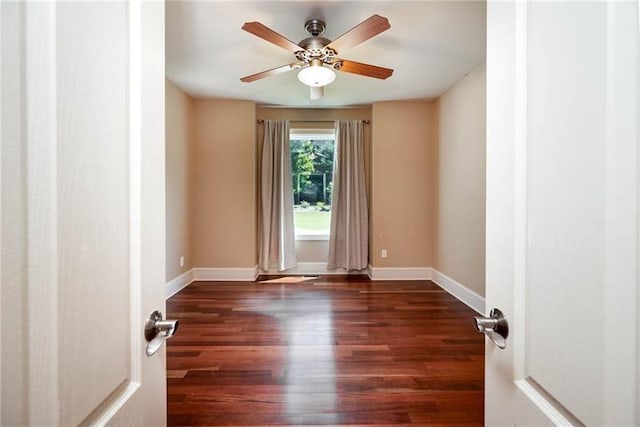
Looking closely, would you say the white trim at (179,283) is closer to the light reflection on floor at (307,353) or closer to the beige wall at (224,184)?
the beige wall at (224,184)

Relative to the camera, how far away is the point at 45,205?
0.37 meters

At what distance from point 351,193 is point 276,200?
3.75 feet

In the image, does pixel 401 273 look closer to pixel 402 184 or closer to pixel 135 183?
pixel 402 184

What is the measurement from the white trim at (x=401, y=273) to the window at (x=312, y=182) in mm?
1030

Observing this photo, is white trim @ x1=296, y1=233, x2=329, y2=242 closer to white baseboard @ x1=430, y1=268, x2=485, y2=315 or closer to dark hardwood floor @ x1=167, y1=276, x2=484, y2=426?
dark hardwood floor @ x1=167, y1=276, x2=484, y2=426

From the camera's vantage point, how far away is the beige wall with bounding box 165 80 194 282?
10.7 ft

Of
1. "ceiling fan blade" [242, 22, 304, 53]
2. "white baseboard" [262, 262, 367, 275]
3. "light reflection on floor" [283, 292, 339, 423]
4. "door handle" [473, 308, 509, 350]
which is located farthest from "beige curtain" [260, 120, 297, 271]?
"door handle" [473, 308, 509, 350]

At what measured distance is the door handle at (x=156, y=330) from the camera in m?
0.62

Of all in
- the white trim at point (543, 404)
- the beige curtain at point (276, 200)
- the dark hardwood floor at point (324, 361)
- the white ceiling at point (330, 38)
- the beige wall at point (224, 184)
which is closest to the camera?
the white trim at point (543, 404)

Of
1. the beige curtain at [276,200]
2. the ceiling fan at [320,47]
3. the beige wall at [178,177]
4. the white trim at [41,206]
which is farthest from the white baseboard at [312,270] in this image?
the white trim at [41,206]

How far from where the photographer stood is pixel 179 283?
11.6 ft

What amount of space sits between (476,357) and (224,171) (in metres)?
3.60

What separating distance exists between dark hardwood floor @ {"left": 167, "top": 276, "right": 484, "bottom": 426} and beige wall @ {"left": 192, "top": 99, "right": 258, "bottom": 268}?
2.65ft

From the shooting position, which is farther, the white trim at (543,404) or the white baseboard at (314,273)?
the white baseboard at (314,273)
